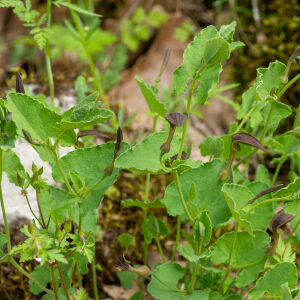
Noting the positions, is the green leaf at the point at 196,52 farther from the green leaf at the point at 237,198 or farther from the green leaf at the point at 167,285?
the green leaf at the point at 167,285

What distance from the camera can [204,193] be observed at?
3.59 feet

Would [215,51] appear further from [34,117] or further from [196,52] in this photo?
[34,117]

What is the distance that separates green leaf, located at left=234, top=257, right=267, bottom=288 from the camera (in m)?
1.12

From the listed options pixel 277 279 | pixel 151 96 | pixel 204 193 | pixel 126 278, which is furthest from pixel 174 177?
pixel 126 278

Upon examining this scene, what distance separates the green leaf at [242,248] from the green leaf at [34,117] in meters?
Result: 0.51

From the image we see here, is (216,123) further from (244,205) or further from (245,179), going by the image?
(244,205)

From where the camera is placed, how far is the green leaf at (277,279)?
983mm

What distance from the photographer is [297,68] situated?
6.81 feet

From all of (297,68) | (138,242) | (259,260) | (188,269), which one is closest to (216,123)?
(297,68)

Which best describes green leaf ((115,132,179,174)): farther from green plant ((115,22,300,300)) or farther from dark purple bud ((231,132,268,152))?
dark purple bud ((231,132,268,152))

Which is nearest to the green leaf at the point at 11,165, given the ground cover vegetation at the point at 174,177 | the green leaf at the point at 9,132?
the ground cover vegetation at the point at 174,177

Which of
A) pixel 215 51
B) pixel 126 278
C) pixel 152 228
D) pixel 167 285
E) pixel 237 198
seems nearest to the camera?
pixel 215 51

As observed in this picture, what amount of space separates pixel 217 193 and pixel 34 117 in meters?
0.50

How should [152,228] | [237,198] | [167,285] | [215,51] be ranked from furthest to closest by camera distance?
[152,228] < [167,285] < [237,198] < [215,51]
